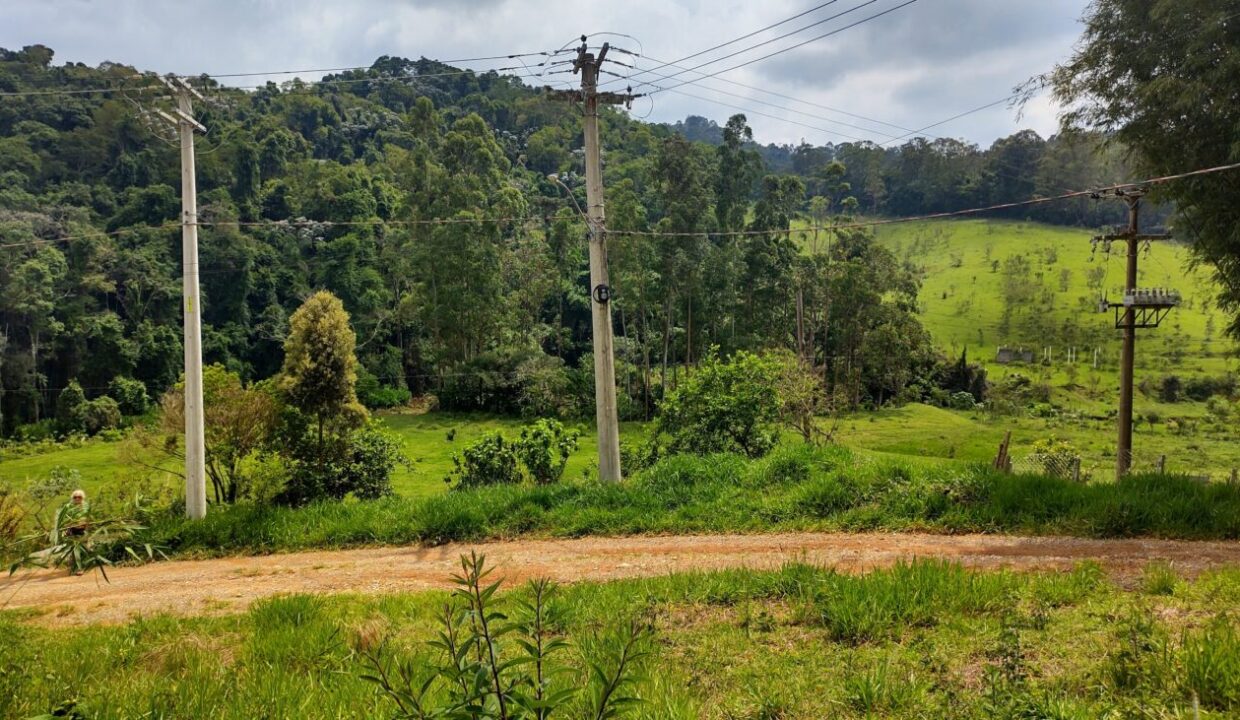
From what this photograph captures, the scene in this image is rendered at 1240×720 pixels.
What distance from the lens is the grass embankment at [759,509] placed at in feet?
24.7

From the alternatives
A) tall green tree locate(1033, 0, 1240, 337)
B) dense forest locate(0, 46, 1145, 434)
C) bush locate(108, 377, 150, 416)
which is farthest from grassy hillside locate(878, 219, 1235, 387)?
bush locate(108, 377, 150, 416)

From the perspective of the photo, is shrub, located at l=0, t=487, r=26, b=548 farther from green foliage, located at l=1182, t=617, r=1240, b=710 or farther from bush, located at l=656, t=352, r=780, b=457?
green foliage, located at l=1182, t=617, r=1240, b=710

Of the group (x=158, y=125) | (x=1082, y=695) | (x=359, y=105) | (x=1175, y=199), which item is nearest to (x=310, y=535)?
(x=158, y=125)

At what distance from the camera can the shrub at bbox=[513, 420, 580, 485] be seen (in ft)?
45.3

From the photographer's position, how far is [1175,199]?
408 inches

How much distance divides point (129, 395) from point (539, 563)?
4357 centimetres

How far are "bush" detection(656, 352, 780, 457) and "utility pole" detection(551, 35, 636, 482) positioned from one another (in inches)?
84.2

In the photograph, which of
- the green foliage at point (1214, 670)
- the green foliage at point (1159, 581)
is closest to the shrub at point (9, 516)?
the green foliage at point (1214, 670)

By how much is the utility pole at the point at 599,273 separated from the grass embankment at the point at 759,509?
0.82m

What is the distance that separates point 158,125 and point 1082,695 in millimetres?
13514

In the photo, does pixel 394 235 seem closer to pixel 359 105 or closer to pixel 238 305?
pixel 238 305

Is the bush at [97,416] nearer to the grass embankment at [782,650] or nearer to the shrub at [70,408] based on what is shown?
the shrub at [70,408]

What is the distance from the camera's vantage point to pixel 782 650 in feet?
14.8

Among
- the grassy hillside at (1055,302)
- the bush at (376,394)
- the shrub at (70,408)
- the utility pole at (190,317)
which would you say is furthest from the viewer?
the grassy hillside at (1055,302)
